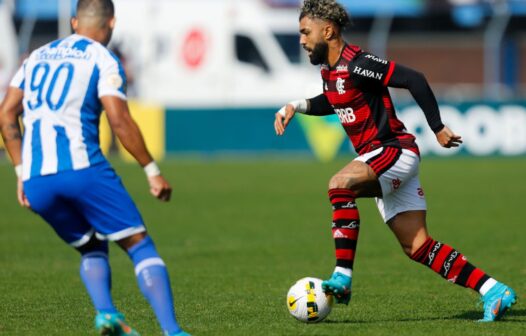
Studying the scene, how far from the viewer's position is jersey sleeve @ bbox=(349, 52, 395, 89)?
7844mm

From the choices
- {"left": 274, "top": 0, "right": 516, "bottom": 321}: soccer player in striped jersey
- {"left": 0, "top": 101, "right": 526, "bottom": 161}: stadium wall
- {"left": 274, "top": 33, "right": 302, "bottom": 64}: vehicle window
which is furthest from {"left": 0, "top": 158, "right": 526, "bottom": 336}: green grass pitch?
{"left": 274, "top": 33, "right": 302, "bottom": 64}: vehicle window

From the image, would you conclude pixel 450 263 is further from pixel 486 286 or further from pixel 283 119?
pixel 283 119

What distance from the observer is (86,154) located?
652 centimetres

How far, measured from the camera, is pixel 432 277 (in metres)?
10.9

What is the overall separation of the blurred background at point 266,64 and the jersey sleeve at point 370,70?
19.9 metres

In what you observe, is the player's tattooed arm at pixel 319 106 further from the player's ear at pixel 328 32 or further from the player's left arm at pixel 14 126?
the player's left arm at pixel 14 126

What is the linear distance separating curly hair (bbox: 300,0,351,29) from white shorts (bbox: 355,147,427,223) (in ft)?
3.22

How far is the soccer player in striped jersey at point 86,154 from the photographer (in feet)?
21.3

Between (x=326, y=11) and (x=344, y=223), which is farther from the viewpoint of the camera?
(x=326, y=11)

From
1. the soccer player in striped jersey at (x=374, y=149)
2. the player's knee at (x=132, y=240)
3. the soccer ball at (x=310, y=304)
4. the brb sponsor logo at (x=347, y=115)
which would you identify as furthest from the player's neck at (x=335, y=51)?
the player's knee at (x=132, y=240)

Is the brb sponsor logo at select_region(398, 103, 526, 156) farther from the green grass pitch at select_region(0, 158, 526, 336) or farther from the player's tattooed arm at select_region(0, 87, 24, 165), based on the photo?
the player's tattooed arm at select_region(0, 87, 24, 165)

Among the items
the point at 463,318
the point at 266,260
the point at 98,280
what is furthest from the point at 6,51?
the point at 98,280

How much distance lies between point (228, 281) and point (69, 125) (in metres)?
4.33

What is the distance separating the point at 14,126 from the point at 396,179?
2.77 metres
